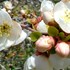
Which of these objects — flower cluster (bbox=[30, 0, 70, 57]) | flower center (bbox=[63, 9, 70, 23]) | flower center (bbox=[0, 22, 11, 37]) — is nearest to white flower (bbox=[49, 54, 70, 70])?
flower cluster (bbox=[30, 0, 70, 57])

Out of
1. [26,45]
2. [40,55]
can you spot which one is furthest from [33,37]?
[26,45]

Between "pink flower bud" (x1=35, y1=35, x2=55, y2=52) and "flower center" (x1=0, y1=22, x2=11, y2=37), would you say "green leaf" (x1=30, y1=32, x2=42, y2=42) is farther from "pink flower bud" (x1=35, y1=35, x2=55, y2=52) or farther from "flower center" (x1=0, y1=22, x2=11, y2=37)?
"flower center" (x1=0, y1=22, x2=11, y2=37)

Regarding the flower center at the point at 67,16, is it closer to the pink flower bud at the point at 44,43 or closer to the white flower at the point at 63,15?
the white flower at the point at 63,15

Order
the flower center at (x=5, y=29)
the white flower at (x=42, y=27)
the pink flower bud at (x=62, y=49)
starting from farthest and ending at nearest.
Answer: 1. the flower center at (x=5, y=29)
2. the white flower at (x=42, y=27)
3. the pink flower bud at (x=62, y=49)

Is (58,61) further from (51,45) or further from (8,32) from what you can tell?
(8,32)

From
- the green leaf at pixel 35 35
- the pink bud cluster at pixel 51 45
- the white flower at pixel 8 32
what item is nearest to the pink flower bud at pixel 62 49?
the pink bud cluster at pixel 51 45

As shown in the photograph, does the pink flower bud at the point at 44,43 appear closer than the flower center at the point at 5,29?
Yes

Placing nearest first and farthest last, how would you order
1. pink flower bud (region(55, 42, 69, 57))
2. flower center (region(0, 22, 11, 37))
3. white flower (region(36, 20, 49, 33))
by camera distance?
pink flower bud (region(55, 42, 69, 57))
white flower (region(36, 20, 49, 33))
flower center (region(0, 22, 11, 37))
